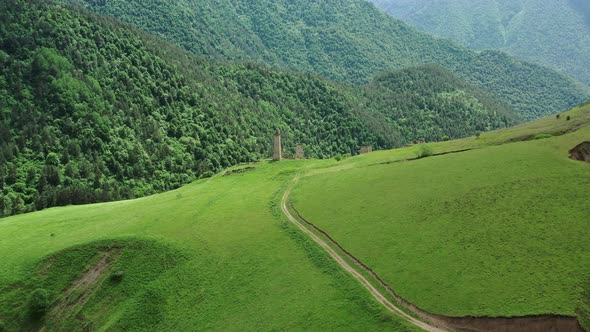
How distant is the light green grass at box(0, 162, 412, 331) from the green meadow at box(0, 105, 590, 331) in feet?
0.53

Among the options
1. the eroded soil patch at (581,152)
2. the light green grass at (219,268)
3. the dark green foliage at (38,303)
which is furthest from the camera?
the eroded soil patch at (581,152)

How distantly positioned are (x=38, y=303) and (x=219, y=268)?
785 inches

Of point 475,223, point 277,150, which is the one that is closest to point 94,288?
point 475,223

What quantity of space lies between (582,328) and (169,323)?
1423 inches

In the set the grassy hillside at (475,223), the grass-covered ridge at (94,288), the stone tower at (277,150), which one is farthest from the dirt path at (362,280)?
the stone tower at (277,150)

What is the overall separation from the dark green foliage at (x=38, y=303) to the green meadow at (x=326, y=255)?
1.85 ft

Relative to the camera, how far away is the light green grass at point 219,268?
47.7 meters

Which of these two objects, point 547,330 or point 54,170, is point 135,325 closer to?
point 547,330

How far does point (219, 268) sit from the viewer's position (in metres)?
57.9

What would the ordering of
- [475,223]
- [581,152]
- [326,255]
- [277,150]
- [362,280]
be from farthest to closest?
[277,150] < [581,152] < [326,255] < [475,223] < [362,280]

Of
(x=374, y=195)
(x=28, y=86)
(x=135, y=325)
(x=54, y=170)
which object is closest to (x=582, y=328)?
(x=374, y=195)

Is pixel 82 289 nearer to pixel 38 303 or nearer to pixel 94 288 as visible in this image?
pixel 94 288

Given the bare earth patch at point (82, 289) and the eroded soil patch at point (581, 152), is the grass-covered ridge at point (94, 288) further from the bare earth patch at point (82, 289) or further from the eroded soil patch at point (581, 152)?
the eroded soil patch at point (581, 152)

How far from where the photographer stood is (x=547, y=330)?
127 ft
